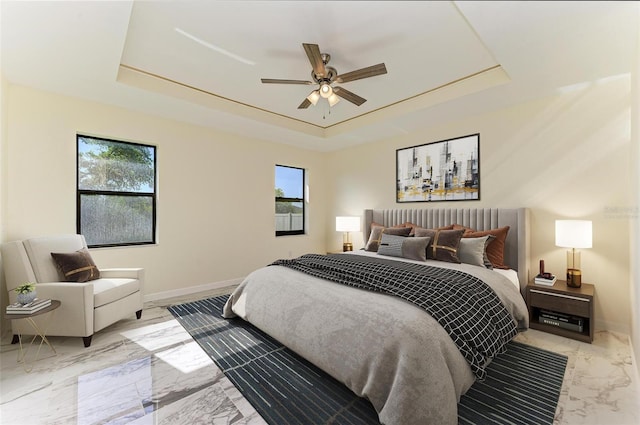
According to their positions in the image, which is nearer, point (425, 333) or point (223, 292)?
point (425, 333)

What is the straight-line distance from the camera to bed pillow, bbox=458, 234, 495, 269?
9.67 feet

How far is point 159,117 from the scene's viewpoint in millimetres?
3697

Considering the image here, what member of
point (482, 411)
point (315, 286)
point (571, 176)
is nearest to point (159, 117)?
point (315, 286)

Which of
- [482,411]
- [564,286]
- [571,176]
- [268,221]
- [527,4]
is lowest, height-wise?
[482,411]

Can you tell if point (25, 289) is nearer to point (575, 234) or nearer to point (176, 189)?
point (176, 189)

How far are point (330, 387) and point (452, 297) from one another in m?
1.06

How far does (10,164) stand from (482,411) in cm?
458

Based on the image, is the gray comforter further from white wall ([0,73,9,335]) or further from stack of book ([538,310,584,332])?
white wall ([0,73,9,335])

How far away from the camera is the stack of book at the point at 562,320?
2.54 metres

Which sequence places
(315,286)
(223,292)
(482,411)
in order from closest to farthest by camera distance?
1. (482,411)
2. (315,286)
3. (223,292)

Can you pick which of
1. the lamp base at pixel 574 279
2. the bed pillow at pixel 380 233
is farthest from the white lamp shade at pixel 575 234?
the bed pillow at pixel 380 233

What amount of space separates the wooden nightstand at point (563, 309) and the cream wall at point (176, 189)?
3.68m

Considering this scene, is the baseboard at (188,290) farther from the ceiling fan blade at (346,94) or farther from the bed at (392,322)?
the ceiling fan blade at (346,94)

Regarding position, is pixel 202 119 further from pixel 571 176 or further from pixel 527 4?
pixel 571 176
